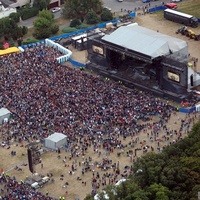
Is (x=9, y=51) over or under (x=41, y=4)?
over

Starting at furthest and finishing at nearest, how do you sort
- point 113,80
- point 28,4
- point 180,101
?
point 28,4 < point 113,80 < point 180,101

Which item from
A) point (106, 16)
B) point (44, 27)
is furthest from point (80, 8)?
point (44, 27)

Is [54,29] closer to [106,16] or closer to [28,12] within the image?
[106,16]

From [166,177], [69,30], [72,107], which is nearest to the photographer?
[166,177]

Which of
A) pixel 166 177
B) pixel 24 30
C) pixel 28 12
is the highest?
pixel 166 177

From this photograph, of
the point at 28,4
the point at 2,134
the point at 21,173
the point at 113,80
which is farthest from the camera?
the point at 28,4

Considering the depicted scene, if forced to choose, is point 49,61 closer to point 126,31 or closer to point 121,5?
point 126,31

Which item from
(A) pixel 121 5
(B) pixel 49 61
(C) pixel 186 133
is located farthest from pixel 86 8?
(C) pixel 186 133
